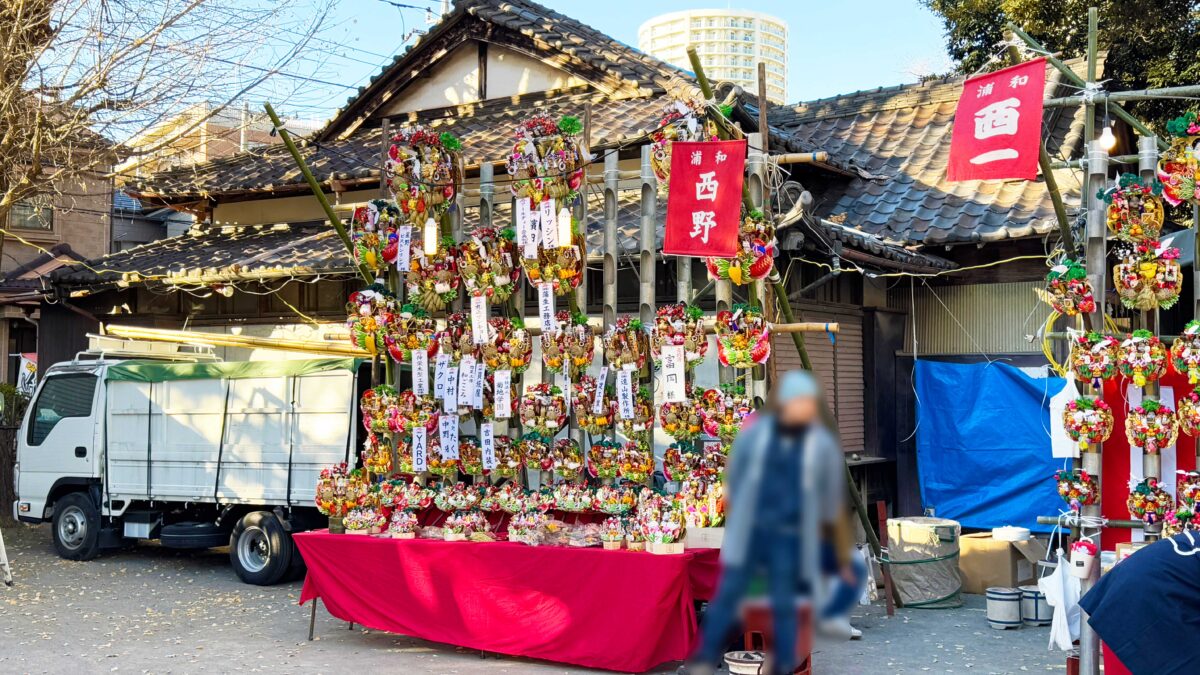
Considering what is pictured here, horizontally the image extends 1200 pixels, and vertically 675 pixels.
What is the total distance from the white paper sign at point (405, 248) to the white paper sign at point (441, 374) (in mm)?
778

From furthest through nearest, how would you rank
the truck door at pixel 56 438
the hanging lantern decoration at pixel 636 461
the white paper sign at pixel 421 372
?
the truck door at pixel 56 438, the white paper sign at pixel 421 372, the hanging lantern decoration at pixel 636 461

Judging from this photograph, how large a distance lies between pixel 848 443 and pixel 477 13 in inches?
309

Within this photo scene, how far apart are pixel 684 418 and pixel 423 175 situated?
276 cm

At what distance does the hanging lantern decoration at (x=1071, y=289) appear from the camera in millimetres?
6348

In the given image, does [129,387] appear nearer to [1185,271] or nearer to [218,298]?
[218,298]

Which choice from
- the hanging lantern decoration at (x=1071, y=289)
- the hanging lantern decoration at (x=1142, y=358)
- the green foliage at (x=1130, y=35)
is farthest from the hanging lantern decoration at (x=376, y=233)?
the green foliage at (x=1130, y=35)

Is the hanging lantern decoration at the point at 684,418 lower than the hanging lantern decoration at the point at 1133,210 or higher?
lower

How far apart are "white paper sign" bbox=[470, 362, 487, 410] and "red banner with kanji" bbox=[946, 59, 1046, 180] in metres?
3.52

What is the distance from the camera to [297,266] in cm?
1280

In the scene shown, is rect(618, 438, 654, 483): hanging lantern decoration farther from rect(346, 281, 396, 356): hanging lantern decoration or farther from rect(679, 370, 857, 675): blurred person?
rect(679, 370, 857, 675): blurred person

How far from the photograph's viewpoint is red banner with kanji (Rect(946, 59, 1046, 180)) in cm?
673

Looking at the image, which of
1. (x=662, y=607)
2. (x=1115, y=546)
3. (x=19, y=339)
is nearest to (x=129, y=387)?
(x=662, y=607)

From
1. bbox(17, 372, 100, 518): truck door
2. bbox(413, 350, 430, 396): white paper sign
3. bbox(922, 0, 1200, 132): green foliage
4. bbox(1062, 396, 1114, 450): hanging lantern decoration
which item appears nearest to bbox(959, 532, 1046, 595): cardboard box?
bbox(1062, 396, 1114, 450): hanging lantern decoration

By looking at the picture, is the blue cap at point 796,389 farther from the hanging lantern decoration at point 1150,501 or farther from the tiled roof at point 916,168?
the tiled roof at point 916,168
